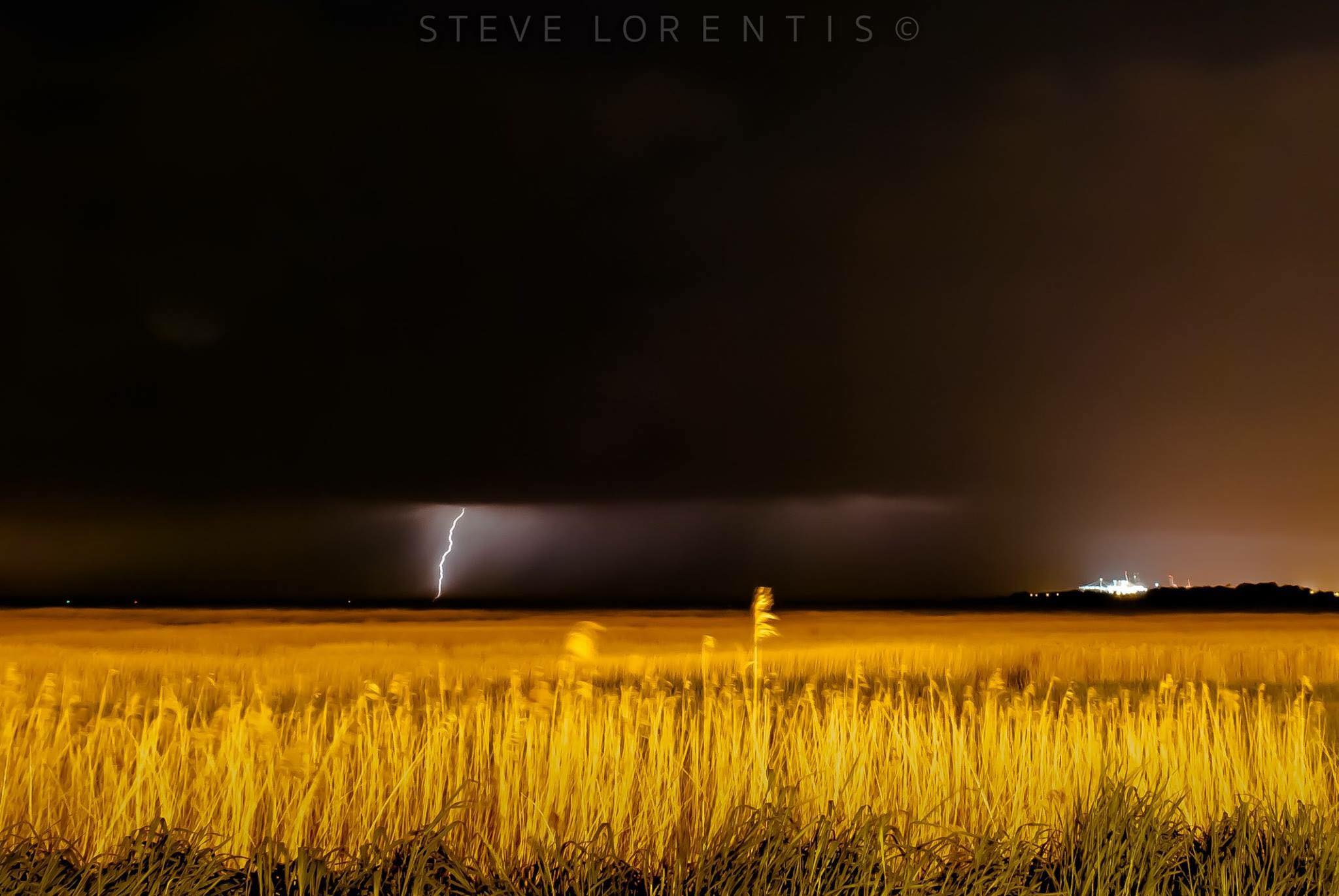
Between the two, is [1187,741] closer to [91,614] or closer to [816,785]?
[816,785]

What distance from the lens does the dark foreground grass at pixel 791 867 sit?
4.63 meters

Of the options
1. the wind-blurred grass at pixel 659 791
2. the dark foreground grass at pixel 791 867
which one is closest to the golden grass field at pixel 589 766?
the wind-blurred grass at pixel 659 791

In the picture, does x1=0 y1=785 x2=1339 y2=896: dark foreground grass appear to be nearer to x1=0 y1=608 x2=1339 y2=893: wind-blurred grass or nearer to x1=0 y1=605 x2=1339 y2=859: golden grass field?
x1=0 y1=608 x2=1339 y2=893: wind-blurred grass

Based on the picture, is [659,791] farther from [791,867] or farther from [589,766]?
[791,867]

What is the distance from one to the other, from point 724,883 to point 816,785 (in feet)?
6.69

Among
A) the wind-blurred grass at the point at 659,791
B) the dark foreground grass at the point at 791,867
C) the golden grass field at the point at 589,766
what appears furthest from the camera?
the golden grass field at the point at 589,766

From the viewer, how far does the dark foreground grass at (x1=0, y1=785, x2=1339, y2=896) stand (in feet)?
15.2

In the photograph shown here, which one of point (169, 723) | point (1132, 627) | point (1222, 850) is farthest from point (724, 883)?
point (1132, 627)

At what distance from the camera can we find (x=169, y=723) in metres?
9.88

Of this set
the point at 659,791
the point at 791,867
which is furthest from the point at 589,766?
the point at 791,867

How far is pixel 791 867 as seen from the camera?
16.3 feet

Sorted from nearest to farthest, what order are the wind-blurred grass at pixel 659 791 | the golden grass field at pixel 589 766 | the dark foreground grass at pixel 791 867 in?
the dark foreground grass at pixel 791 867, the wind-blurred grass at pixel 659 791, the golden grass field at pixel 589 766

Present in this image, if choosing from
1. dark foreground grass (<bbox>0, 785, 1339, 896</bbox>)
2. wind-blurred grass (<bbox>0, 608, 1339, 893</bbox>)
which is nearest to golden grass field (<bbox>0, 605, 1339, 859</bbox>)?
wind-blurred grass (<bbox>0, 608, 1339, 893</bbox>)

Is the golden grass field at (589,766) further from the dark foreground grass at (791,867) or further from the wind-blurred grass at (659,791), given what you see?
the dark foreground grass at (791,867)
